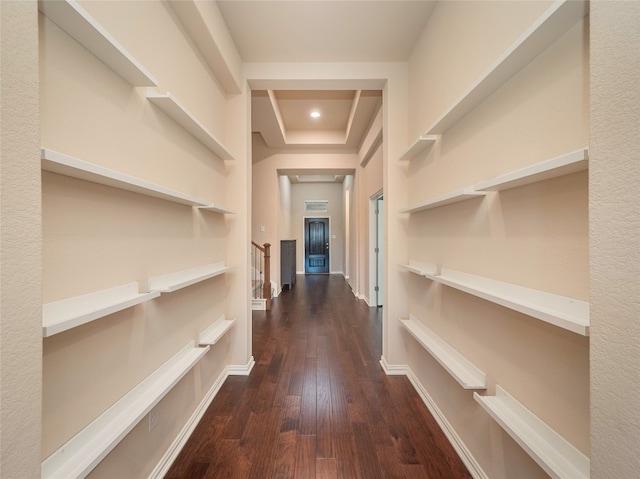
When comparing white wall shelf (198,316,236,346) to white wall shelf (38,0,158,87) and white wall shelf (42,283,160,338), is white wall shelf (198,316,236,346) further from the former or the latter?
white wall shelf (38,0,158,87)

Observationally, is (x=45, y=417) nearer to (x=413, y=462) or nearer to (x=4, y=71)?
(x=4, y=71)

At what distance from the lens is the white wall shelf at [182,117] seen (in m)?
1.29

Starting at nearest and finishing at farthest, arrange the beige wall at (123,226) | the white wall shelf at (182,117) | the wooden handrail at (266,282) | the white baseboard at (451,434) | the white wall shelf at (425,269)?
the beige wall at (123,226) → the white wall shelf at (182,117) → the white baseboard at (451,434) → the white wall shelf at (425,269) → the wooden handrail at (266,282)

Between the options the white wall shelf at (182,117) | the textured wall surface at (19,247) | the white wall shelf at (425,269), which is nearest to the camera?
the textured wall surface at (19,247)

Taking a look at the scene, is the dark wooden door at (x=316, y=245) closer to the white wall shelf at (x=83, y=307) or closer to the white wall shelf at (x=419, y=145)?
the white wall shelf at (x=419, y=145)

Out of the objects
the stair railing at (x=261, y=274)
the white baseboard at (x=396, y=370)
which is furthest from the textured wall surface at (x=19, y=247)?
the stair railing at (x=261, y=274)

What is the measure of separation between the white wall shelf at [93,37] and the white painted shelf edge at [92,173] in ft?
1.41

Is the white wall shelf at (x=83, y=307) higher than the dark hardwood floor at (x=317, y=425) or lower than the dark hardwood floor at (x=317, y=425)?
higher

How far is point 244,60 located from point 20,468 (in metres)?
2.91

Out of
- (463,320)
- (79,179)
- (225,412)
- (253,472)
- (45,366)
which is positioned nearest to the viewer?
(45,366)

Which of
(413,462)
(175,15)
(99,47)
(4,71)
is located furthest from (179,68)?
(413,462)

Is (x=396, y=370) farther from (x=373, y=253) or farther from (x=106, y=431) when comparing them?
(x=373, y=253)

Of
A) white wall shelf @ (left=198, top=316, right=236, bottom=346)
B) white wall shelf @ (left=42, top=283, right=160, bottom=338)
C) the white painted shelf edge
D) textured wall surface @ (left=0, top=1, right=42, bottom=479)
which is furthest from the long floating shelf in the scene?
white wall shelf @ (left=198, top=316, right=236, bottom=346)

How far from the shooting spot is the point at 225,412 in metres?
1.97
